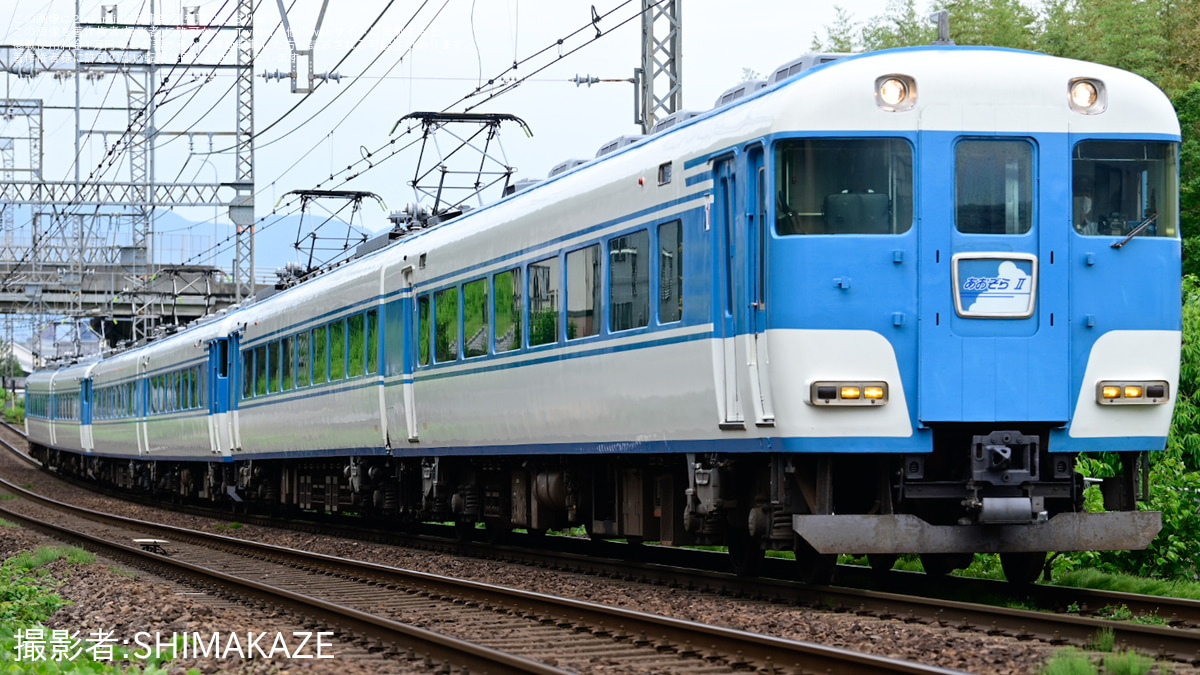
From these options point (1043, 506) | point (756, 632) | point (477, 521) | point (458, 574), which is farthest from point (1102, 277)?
point (477, 521)

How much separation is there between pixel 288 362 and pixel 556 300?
1050cm

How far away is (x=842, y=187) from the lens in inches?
384

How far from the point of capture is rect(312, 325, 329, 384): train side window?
20609 mm

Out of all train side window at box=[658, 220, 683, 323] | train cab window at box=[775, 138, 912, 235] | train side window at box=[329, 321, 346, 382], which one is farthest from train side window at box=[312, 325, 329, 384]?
train cab window at box=[775, 138, 912, 235]

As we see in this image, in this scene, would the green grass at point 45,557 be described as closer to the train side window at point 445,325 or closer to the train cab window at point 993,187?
the train side window at point 445,325

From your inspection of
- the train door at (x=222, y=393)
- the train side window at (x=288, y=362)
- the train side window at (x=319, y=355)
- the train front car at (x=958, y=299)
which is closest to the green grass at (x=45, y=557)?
the train side window at (x=319, y=355)

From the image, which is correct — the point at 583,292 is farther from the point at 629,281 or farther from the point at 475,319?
the point at 475,319

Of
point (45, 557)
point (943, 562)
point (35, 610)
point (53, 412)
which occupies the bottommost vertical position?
point (45, 557)

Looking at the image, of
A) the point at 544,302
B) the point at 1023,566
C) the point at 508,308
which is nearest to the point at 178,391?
the point at 508,308

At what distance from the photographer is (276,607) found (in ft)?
38.2

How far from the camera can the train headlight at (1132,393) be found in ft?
32.0

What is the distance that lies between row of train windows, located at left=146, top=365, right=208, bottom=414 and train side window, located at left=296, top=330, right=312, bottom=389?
6.49 meters

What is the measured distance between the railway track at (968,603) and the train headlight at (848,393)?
1202mm

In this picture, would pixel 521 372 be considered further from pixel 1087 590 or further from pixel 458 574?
pixel 1087 590
